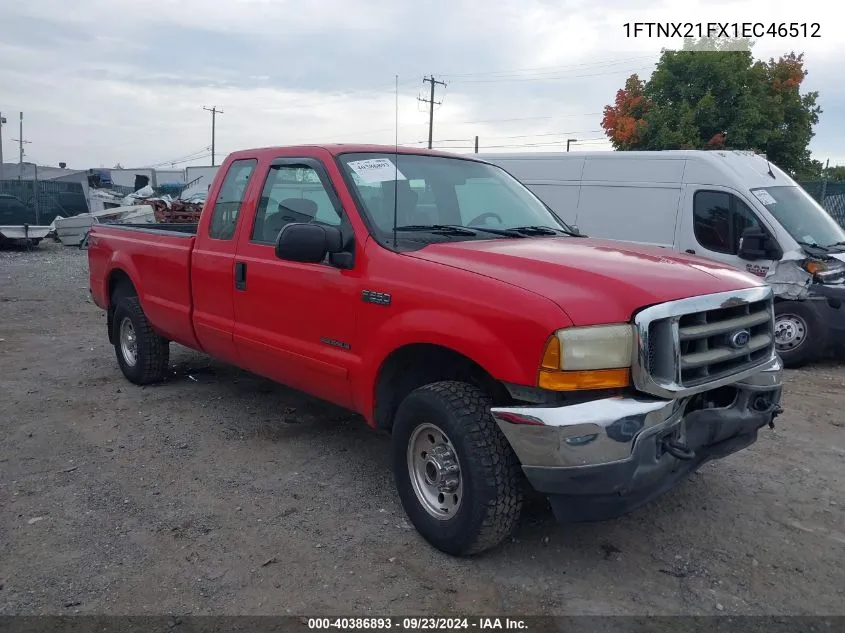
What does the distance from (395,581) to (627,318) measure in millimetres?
1544

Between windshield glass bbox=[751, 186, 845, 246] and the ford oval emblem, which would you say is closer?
the ford oval emblem

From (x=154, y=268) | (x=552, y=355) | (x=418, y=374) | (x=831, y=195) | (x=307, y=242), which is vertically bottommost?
(x=418, y=374)

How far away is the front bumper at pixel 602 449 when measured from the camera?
2.84m

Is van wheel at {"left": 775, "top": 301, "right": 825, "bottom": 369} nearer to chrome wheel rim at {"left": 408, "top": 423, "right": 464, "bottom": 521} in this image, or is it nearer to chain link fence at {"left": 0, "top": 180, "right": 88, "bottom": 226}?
chrome wheel rim at {"left": 408, "top": 423, "right": 464, "bottom": 521}

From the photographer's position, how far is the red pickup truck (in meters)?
2.92

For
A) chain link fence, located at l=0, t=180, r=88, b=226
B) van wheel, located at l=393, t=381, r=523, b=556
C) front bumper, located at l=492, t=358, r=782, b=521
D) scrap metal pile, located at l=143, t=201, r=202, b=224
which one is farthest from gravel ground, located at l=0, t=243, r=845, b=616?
chain link fence, located at l=0, t=180, r=88, b=226

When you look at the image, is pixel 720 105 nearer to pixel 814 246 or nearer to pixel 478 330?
pixel 814 246

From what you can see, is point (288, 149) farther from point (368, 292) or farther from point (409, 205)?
point (368, 292)

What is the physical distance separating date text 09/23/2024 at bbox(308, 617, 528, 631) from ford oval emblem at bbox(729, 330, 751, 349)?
1.55 metres

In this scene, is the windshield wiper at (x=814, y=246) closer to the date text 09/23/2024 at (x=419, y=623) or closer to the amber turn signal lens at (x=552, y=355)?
the amber turn signal lens at (x=552, y=355)

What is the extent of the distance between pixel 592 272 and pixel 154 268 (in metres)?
3.90

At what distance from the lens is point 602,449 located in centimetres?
284

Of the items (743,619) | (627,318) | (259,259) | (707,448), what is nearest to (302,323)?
(259,259)

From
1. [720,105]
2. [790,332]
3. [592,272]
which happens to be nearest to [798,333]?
[790,332]
